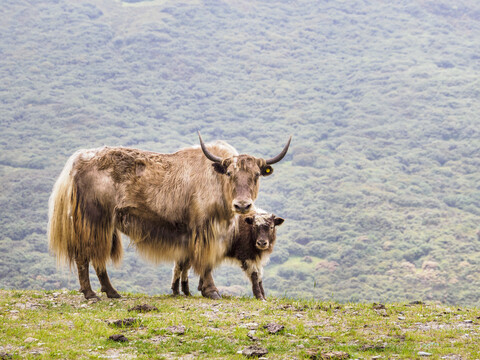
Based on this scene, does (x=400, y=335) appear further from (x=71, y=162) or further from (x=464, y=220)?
(x=464, y=220)

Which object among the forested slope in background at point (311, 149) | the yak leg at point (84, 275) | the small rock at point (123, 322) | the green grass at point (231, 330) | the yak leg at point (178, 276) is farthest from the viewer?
the forested slope in background at point (311, 149)

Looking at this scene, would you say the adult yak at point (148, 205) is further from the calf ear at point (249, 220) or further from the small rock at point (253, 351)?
the small rock at point (253, 351)

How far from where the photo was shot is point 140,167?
11109mm

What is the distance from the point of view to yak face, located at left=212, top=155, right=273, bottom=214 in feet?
33.7

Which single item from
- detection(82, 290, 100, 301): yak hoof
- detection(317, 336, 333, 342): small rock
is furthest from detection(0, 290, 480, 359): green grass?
detection(82, 290, 100, 301): yak hoof

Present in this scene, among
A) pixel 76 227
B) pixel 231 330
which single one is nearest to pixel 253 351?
pixel 231 330

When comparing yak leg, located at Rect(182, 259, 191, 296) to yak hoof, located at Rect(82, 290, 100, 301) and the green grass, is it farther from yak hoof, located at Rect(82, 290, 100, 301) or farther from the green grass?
yak hoof, located at Rect(82, 290, 100, 301)

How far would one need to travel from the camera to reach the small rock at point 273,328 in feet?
24.5

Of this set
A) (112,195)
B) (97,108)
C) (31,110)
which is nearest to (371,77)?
(97,108)

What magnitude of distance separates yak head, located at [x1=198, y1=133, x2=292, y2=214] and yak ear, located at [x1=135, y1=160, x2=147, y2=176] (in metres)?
1.12

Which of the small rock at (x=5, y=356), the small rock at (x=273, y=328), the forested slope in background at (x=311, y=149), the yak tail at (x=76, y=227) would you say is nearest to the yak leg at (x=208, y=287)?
the yak tail at (x=76, y=227)

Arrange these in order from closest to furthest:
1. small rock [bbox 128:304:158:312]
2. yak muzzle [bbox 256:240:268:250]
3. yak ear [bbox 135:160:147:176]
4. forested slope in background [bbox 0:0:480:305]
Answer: small rock [bbox 128:304:158:312] → yak ear [bbox 135:160:147:176] → yak muzzle [bbox 256:240:268:250] → forested slope in background [bbox 0:0:480:305]

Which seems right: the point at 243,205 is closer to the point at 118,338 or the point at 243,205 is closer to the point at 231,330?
the point at 231,330

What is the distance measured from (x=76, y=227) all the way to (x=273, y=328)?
4292 millimetres
